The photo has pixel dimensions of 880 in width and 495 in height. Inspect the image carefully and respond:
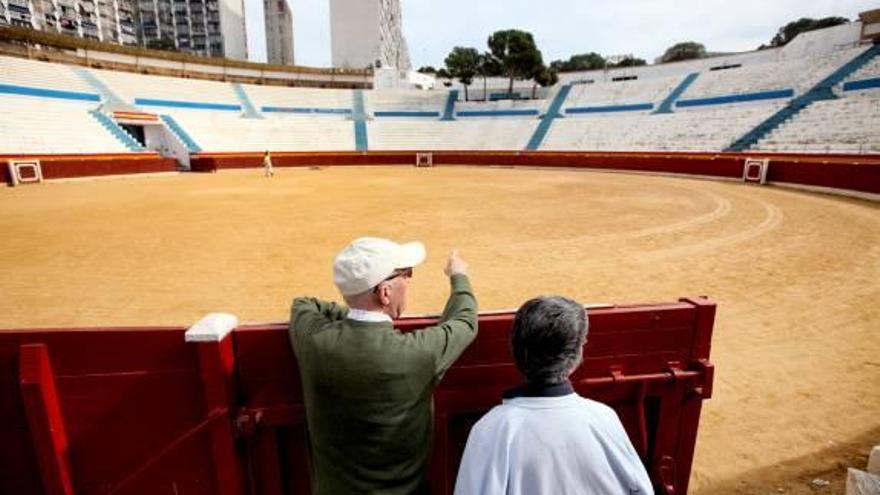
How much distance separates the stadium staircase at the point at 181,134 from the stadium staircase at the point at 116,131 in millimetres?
2991

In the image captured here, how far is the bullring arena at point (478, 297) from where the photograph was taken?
190cm

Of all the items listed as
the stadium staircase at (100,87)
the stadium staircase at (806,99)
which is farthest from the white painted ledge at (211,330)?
the stadium staircase at (100,87)

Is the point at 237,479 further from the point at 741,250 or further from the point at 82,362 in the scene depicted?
the point at 741,250

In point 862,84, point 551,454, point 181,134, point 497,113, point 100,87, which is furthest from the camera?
point 497,113

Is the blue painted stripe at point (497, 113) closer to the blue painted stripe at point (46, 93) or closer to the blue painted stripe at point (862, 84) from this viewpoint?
the blue painted stripe at point (862, 84)

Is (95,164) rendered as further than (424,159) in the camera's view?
No

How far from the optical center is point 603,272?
19.9 feet

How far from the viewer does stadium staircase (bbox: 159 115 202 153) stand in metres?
28.8

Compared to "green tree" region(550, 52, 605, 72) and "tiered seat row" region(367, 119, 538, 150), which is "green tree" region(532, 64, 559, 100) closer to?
"tiered seat row" region(367, 119, 538, 150)

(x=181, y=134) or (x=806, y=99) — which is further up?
(x=806, y=99)

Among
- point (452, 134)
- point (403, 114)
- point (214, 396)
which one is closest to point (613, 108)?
point (452, 134)

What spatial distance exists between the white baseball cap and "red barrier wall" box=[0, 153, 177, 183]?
23863 millimetres

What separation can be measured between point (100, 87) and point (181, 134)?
574 cm

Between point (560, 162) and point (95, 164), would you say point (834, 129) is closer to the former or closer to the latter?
point (560, 162)
